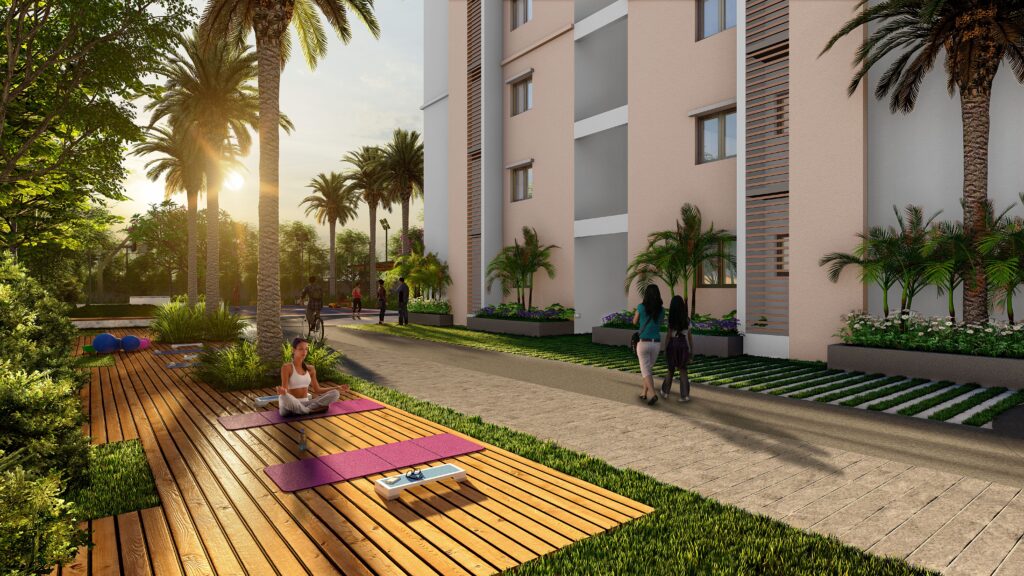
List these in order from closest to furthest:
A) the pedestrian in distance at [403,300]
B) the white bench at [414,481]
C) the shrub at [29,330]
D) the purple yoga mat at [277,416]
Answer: the white bench at [414,481] → the shrub at [29,330] → the purple yoga mat at [277,416] → the pedestrian in distance at [403,300]

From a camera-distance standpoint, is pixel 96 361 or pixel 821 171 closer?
pixel 96 361

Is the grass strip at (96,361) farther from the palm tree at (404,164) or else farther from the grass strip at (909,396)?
the palm tree at (404,164)

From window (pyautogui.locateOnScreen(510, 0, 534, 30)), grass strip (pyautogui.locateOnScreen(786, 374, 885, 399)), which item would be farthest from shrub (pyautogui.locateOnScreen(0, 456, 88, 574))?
window (pyautogui.locateOnScreen(510, 0, 534, 30))

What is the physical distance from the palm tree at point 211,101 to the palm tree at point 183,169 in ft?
7.42

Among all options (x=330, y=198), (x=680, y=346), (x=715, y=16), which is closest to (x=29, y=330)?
(x=680, y=346)

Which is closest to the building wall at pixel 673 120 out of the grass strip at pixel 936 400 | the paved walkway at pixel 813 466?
the grass strip at pixel 936 400

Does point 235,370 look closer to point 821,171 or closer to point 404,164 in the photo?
point 821,171

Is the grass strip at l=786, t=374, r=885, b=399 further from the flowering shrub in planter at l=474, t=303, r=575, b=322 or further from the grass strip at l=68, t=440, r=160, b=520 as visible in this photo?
the flowering shrub in planter at l=474, t=303, r=575, b=322

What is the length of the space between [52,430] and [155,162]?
90.6 ft

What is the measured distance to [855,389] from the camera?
8.80 meters

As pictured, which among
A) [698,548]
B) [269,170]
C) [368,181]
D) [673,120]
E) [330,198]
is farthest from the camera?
[330,198]

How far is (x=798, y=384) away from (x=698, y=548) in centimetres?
712

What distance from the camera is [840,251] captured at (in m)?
11.9

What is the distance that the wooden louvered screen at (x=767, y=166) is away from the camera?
12992 millimetres
